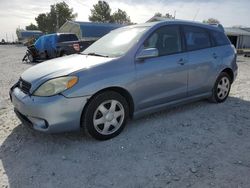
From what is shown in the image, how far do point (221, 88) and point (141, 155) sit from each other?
2.97 m

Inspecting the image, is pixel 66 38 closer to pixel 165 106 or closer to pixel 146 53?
pixel 165 106

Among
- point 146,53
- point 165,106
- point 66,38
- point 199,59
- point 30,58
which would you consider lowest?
point 30,58

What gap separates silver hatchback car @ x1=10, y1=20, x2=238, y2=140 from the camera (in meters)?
3.65

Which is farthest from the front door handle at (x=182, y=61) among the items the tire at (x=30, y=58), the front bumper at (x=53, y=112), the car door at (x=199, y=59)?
the tire at (x=30, y=58)

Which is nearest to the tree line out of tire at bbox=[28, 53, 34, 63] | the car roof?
tire at bbox=[28, 53, 34, 63]

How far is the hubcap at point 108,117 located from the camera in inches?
154

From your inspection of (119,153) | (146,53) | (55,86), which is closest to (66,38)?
(146,53)

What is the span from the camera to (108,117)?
3.99 metres

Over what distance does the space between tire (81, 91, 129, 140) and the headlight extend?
0.38 m

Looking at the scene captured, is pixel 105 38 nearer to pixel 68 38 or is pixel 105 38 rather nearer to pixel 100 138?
pixel 100 138

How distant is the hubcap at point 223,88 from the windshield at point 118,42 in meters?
2.19

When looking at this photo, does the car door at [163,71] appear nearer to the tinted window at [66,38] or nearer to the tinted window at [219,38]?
the tinted window at [219,38]

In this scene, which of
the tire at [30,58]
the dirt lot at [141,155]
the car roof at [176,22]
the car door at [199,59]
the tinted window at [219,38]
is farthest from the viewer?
the tire at [30,58]

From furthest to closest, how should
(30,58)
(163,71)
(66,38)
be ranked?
(30,58)
(66,38)
(163,71)
